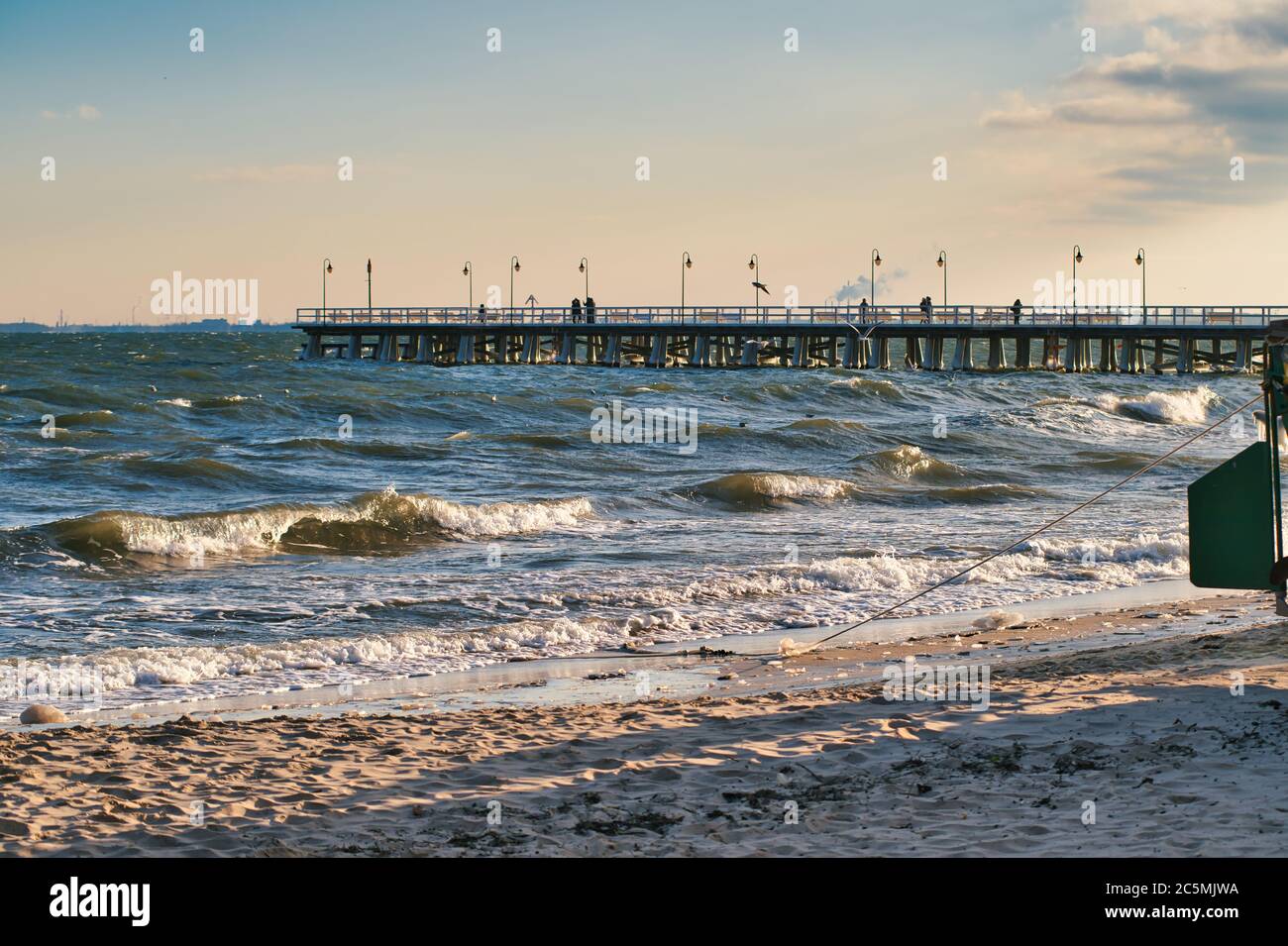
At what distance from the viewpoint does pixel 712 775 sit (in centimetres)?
724

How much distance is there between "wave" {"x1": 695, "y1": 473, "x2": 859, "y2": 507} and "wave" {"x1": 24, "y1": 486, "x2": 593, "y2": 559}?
290 cm

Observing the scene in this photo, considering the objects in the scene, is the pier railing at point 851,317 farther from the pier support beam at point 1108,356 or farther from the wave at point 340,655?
the wave at point 340,655

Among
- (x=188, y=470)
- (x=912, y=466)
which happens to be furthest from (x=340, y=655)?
(x=912, y=466)

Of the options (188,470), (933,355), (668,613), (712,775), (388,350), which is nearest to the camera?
(712,775)

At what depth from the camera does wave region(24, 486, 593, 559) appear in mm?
16750

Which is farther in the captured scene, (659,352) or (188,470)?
(659,352)

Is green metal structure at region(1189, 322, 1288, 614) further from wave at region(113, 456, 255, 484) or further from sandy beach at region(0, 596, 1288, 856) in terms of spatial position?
wave at region(113, 456, 255, 484)

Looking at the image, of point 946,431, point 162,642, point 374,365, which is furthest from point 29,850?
point 374,365

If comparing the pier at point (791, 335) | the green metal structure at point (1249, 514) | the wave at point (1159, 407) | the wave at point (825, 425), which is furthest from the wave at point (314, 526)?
the pier at point (791, 335)

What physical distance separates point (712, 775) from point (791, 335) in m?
57.9

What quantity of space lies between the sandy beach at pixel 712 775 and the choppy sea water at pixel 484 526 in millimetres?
2294

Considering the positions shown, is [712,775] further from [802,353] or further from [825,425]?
[802,353]

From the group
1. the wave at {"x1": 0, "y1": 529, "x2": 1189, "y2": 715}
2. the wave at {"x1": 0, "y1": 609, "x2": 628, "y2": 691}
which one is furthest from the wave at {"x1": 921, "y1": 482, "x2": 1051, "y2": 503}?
the wave at {"x1": 0, "y1": 609, "x2": 628, "y2": 691}

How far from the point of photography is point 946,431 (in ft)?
114
